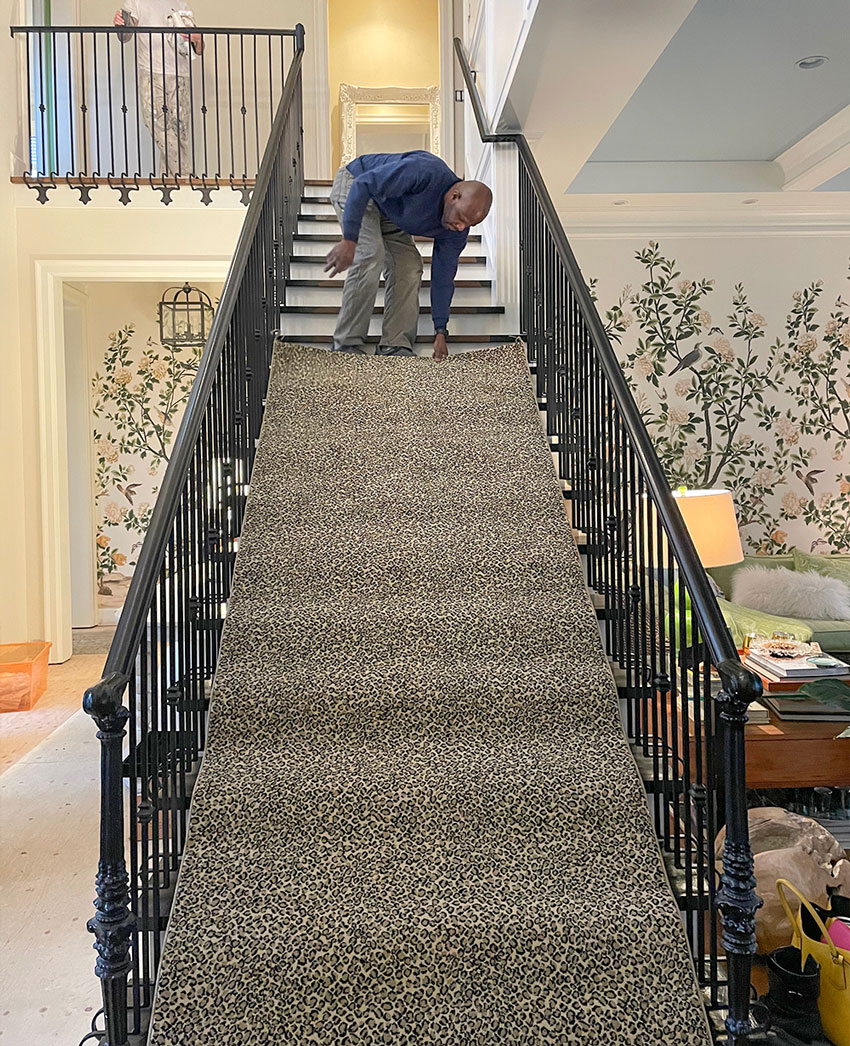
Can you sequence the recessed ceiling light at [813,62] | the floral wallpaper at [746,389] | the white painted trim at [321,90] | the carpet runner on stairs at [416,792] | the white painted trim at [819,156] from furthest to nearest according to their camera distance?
1. the white painted trim at [321,90]
2. the floral wallpaper at [746,389]
3. the white painted trim at [819,156]
4. the recessed ceiling light at [813,62]
5. the carpet runner on stairs at [416,792]

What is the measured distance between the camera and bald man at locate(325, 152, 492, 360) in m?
3.87

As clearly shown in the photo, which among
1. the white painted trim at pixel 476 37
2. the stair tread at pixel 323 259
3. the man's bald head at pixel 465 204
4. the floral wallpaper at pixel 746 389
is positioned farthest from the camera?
the floral wallpaper at pixel 746 389

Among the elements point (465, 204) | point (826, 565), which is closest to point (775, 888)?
point (465, 204)

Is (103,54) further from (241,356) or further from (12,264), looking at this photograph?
(241,356)

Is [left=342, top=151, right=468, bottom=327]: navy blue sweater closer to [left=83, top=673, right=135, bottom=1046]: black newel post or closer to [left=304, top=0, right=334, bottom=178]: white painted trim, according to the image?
[left=83, top=673, right=135, bottom=1046]: black newel post

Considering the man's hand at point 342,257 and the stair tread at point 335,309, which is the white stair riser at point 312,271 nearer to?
the stair tread at point 335,309

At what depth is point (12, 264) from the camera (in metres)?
5.69

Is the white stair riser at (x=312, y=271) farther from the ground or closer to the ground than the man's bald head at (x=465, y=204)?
closer to the ground

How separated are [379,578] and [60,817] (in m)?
1.80

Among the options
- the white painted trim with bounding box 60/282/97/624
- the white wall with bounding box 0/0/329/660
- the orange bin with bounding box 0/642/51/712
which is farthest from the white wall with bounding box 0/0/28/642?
the white painted trim with bounding box 60/282/97/624

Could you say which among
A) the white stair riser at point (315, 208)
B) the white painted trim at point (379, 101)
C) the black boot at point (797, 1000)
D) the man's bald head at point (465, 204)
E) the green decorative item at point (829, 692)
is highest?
the white painted trim at point (379, 101)

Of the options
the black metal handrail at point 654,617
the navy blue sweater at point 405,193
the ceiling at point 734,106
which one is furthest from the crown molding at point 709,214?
the navy blue sweater at point 405,193

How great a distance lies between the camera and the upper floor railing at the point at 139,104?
5.66 meters

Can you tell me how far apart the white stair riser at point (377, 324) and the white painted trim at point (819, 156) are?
2.13m
